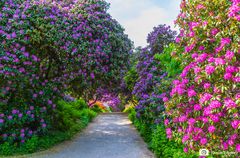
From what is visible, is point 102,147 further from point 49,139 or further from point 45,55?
point 45,55

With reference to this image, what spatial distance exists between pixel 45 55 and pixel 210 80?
718 centimetres

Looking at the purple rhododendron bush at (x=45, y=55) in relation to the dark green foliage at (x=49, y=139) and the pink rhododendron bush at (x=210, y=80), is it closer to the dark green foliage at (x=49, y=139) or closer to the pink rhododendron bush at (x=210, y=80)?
the dark green foliage at (x=49, y=139)

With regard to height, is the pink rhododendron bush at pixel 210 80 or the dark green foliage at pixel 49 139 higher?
the pink rhododendron bush at pixel 210 80

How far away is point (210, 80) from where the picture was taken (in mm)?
5148

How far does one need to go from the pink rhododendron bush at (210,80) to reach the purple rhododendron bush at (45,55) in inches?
163

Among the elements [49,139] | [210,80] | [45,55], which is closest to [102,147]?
[49,139]

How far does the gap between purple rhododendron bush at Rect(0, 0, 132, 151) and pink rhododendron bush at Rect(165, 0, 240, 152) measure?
4.15 metres

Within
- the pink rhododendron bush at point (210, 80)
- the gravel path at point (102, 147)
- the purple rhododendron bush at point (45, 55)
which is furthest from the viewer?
the purple rhododendron bush at point (45, 55)

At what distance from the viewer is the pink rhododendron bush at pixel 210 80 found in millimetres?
4895

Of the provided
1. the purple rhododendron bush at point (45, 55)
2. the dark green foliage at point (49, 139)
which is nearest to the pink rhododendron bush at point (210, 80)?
the purple rhododendron bush at point (45, 55)

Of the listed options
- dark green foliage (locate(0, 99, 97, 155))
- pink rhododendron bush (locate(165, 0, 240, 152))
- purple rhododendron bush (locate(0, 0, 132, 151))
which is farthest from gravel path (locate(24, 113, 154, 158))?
pink rhododendron bush (locate(165, 0, 240, 152))

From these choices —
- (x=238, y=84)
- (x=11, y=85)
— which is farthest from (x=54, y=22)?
(x=238, y=84)

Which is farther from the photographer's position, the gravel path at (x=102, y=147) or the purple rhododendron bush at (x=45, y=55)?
the purple rhododendron bush at (x=45, y=55)

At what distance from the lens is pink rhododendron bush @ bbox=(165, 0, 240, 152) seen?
4895mm
